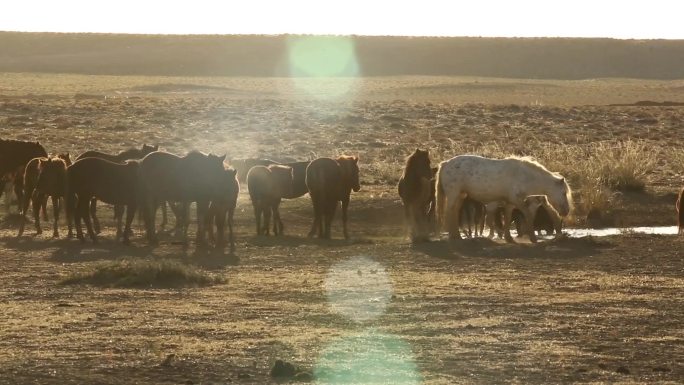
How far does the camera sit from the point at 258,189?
965 inches

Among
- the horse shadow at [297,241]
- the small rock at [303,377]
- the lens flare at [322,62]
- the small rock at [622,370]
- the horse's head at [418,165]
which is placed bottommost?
the lens flare at [322,62]

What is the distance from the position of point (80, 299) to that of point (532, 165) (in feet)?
34.8

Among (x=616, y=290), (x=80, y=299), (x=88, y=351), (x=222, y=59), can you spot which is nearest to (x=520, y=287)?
(x=616, y=290)

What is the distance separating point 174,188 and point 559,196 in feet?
22.3

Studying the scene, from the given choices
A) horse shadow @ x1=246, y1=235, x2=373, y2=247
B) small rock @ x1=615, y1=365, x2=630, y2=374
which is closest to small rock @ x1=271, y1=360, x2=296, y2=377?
small rock @ x1=615, y1=365, x2=630, y2=374

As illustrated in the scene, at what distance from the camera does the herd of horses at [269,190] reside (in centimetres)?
2220

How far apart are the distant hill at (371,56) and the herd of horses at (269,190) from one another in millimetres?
87121

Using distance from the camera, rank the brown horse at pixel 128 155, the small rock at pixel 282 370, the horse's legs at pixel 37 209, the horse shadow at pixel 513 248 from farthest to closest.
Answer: the brown horse at pixel 128 155, the horse's legs at pixel 37 209, the horse shadow at pixel 513 248, the small rock at pixel 282 370

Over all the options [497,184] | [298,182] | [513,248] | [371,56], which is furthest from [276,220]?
[371,56]

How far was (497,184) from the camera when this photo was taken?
23.0 m

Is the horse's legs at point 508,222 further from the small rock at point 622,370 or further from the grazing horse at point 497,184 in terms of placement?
the small rock at point 622,370

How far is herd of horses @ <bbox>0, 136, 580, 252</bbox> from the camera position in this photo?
2220 cm

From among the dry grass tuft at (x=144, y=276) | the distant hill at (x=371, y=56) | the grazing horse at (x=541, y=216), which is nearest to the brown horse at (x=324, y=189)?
the grazing horse at (x=541, y=216)

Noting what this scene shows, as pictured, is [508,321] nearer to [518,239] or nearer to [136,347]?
[136,347]
